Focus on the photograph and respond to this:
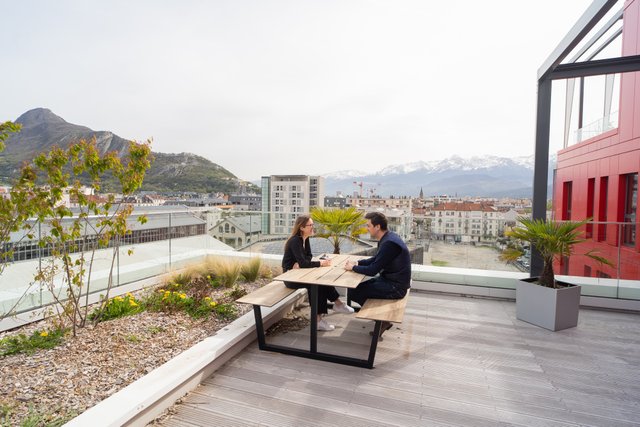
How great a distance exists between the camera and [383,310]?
9.81ft

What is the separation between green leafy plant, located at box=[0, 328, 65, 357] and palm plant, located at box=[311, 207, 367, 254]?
3.55m

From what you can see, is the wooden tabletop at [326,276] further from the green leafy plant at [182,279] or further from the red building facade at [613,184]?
the red building facade at [613,184]

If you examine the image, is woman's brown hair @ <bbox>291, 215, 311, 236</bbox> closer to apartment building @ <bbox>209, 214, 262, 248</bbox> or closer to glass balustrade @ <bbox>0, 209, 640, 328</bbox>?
glass balustrade @ <bbox>0, 209, 640, 328</bbox>

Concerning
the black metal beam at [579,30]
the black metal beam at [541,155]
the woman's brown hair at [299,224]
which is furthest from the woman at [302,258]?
the black metal beam at [579,30]

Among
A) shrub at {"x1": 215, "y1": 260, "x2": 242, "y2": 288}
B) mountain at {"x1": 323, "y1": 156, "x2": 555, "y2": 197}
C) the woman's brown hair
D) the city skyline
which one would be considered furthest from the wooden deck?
mountain at {"x1": 323, "y1": 156, "x2": 555, "y2": 197}

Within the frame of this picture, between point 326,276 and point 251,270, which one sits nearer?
point 326,276

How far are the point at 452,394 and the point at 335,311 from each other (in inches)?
76.3

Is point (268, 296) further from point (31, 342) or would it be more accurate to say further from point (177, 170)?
point (177, 170)

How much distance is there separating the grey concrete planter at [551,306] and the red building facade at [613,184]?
87cm

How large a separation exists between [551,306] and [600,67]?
3.21 metres

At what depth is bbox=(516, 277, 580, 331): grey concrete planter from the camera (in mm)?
3873

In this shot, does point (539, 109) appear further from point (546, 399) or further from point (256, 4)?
point (256, 4)

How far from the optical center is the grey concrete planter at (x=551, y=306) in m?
3.87

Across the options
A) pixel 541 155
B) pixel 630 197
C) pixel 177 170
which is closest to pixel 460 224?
pixel 541 155
